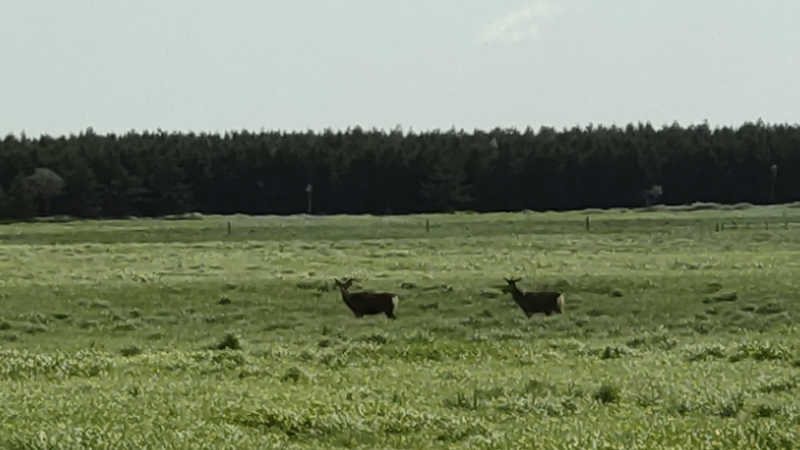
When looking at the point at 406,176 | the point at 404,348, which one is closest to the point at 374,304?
the point at 404,348

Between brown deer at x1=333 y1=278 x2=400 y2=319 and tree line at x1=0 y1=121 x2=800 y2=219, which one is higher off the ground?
tree line at x1=0 y1=121 x2=800 y2=219

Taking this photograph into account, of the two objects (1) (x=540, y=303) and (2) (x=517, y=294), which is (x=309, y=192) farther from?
(1) (x=540, y=303)

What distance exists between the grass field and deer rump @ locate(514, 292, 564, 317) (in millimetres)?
424

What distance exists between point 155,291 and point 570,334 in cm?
1589

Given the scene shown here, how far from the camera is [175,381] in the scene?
19.7m

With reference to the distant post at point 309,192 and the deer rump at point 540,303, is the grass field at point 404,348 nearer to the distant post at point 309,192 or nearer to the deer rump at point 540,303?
the deer rump at point 540,303

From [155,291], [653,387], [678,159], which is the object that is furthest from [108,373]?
[678,159]

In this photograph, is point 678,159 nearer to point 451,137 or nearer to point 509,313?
point 451,137

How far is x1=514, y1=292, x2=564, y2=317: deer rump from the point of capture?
3703cm

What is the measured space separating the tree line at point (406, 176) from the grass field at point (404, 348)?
85.6 metres

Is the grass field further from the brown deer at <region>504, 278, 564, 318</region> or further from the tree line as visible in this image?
the tree line

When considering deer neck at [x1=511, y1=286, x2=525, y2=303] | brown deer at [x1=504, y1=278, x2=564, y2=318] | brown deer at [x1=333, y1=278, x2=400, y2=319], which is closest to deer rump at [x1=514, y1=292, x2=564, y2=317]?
brown deer at [x1=504, y1=278, x2=564, y2=318]

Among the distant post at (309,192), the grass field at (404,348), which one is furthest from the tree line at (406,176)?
the grass field at (404,348)

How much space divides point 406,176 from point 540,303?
123948 mm
